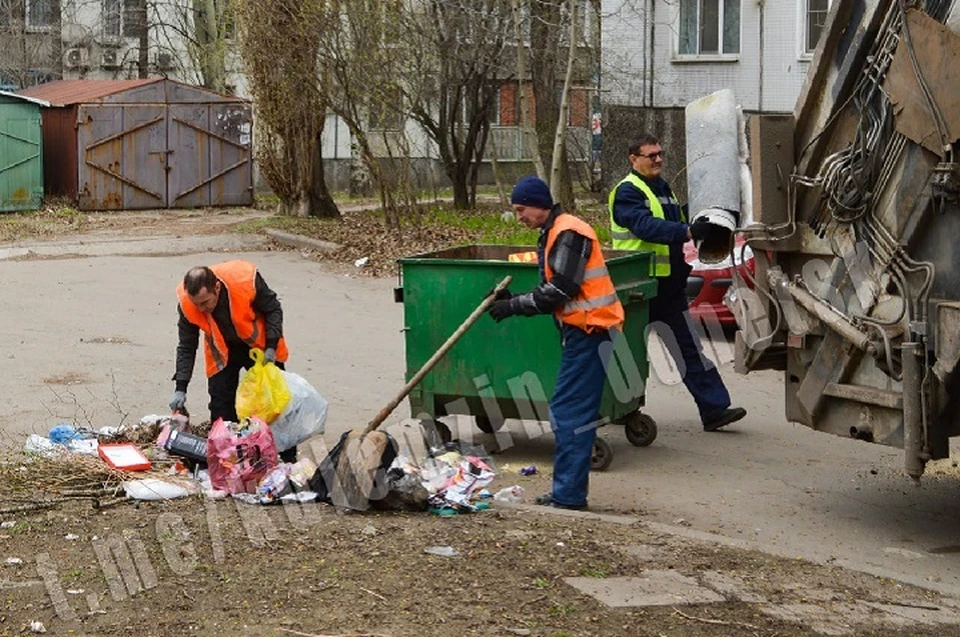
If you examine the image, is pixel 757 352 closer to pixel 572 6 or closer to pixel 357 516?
pixel 357 516

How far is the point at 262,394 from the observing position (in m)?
7.48

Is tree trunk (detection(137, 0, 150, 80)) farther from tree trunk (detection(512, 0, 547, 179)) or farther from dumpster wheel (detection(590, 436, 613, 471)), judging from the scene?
dumpster wheel (detection(590, 436, 613, 471))

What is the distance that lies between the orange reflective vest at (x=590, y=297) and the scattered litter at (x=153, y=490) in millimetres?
1953

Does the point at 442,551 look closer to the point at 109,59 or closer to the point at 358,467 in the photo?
the point at 358,467

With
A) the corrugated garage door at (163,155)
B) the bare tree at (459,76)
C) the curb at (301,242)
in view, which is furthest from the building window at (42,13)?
the curb at (301,242)

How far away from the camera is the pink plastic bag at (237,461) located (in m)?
6.80

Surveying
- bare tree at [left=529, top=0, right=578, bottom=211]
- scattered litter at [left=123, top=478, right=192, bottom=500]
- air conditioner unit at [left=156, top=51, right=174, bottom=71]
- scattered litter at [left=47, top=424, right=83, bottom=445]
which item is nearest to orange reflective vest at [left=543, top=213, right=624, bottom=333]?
scattered litter at [left=123, top=478, right=192, bottom=500]

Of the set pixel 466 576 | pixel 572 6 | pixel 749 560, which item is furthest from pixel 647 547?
pixel 572 6

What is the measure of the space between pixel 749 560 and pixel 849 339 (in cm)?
118

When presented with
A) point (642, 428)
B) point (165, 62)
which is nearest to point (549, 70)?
point (165, 62)

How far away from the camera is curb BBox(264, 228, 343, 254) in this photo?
1848cm

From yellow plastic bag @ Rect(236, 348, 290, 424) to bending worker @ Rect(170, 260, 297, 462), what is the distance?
0.12 m

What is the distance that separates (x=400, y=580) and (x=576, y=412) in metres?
1.95

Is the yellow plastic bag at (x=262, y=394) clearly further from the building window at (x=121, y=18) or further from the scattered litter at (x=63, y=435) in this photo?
the building window at (x=121, y=18)
